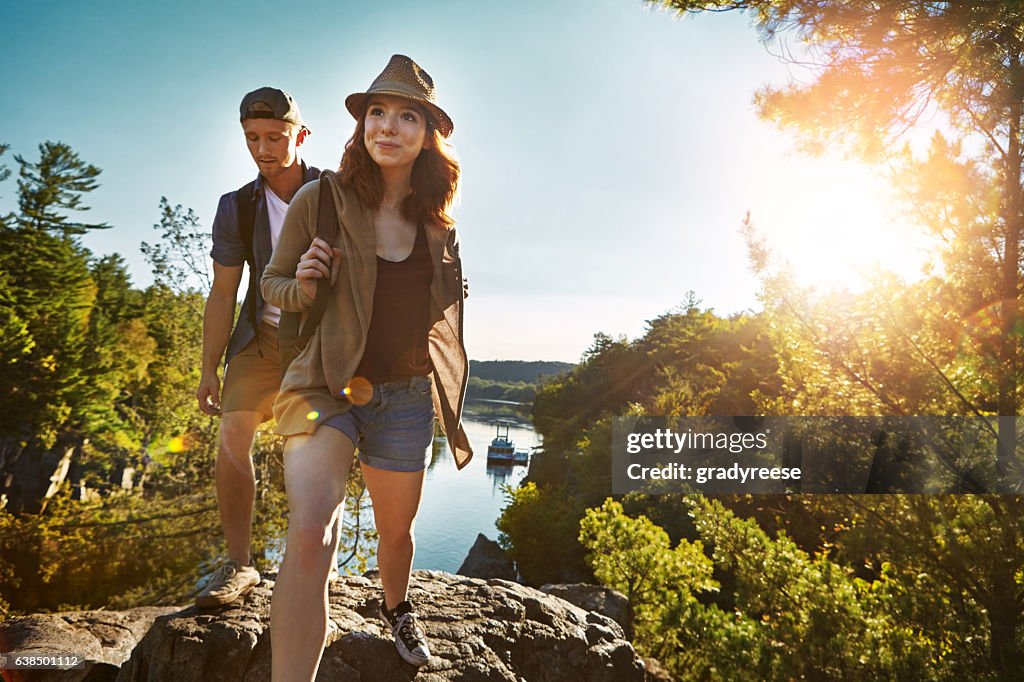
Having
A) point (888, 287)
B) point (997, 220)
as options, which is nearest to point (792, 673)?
point (888, 287)

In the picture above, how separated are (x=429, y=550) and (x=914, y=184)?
28143 millimetres

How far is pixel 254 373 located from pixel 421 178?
1.10m

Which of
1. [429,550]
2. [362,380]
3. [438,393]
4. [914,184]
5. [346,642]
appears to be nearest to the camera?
[362,380]

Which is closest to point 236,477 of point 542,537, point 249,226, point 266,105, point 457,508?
point 249,226

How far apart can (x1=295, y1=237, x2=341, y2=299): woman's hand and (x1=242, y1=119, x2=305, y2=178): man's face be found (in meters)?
0.96

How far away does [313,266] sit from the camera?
5.51ft

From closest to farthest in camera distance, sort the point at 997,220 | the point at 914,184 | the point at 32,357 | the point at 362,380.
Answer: the point at 362,380 → the point at 997,220 → the point at 914,184 → the point at 32,357

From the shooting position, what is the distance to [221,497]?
248 centimetres

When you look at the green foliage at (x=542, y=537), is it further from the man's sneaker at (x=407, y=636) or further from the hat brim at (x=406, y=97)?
the hat brim at (x=406, y=97)

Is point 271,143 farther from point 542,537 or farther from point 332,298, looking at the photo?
point 542,537

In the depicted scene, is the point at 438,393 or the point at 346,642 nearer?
the point at 438,393

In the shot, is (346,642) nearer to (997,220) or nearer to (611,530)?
(997,220)

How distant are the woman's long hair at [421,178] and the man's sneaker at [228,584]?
1.80m

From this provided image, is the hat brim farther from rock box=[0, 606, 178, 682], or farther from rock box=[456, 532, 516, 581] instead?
rock box=[456, 532, 516, 581]
